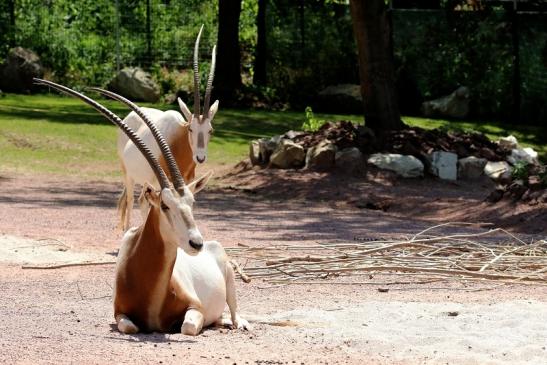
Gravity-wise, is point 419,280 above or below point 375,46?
below

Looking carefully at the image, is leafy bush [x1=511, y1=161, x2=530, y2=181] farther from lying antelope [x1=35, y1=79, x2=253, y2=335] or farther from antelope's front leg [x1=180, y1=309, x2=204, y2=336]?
antelope's front leg [x1=180, y1=309, x2=204, y2=336]

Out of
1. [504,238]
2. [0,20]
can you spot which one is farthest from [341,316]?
[0,20]

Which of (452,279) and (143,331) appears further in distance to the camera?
(452,279)

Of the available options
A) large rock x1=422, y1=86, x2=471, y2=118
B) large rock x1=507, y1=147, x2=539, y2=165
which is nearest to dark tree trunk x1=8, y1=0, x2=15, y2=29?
large rock x1=422, y1=86, x2=471, y2=118

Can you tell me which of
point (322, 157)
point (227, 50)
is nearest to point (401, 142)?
point (322, 157)

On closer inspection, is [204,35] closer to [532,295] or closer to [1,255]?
[1,255]

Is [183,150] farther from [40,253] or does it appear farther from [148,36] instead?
[148,36]

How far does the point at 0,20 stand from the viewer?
26141 millimetres

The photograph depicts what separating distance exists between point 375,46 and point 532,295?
10492mm

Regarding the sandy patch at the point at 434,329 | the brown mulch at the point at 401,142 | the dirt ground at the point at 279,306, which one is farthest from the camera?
the brown mulch at the point at 401,142

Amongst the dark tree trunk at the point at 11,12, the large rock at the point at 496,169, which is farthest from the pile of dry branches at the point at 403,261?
the dark tree trunk at the point at 11,12

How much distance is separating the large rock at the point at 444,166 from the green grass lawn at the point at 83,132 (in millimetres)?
3296

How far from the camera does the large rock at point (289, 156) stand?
1714cm

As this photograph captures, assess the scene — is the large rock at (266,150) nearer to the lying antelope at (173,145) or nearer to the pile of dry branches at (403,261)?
the lying antelope at (173,145)
